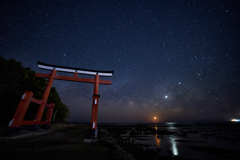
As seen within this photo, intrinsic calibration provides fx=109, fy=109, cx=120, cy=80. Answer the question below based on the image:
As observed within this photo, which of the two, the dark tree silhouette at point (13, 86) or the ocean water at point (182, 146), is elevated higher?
the dark tree silhouette at point (13, 86)

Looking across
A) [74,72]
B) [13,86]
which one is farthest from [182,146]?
[13,86]

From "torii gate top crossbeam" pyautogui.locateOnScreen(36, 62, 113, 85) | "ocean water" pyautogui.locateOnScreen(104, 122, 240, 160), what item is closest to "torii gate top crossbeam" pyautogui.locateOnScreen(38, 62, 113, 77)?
"torii gate top crossbeam" pyautogui.locateOnScreen(36, 62, 113, 85)

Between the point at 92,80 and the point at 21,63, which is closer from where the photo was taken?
the point at 92,80

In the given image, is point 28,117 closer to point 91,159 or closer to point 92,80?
point 92,80

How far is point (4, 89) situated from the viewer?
9914 mm

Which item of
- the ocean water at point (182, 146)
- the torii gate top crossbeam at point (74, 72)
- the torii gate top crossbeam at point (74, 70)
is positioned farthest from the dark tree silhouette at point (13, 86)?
the ocean water at point (182, 146)

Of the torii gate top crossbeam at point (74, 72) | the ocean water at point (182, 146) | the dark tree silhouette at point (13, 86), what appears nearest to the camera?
the ocean water at point (182, 146)

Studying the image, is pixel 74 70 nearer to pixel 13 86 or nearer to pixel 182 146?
pixel 13 86

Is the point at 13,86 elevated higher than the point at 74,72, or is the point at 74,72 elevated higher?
the point at 74,72

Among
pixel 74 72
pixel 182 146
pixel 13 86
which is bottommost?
pixel 182 146

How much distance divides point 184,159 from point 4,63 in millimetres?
17489

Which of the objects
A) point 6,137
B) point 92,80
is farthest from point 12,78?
point 92,80

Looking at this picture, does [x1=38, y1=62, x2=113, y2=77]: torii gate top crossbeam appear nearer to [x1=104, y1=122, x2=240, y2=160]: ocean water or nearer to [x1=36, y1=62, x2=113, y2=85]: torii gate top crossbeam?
[x1=36, y1=62, x2=113, y2=85]: torii gate top crossbeam

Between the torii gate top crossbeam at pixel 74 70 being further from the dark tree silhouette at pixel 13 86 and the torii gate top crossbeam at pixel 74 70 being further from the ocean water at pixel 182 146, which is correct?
the ocean water at pixel 182 146
